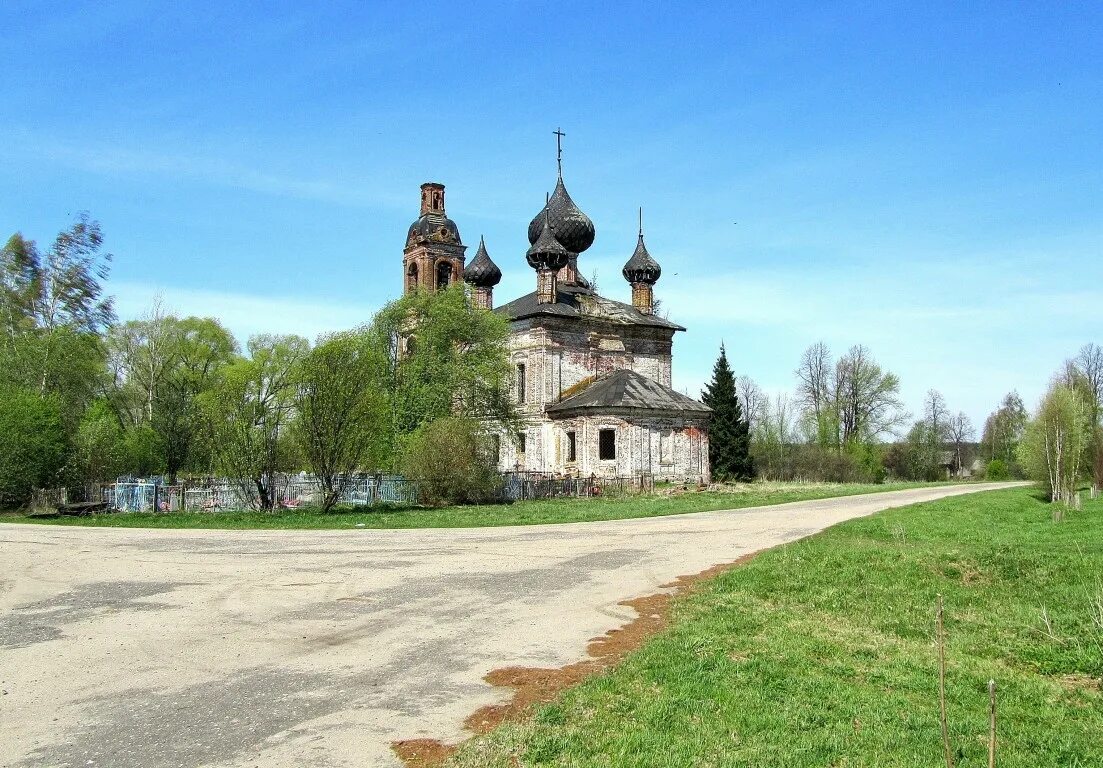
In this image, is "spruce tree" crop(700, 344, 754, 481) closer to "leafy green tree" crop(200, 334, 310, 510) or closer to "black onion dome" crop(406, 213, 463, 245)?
"black onion dome" crop(406, 213, 463, 245)

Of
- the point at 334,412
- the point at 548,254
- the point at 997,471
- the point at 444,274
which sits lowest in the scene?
the point at 997,471

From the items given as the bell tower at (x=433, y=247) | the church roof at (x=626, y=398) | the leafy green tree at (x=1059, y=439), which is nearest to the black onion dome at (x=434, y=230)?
the bell tower at (x=433, y=247)

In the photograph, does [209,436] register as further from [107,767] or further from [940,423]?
[940,423]

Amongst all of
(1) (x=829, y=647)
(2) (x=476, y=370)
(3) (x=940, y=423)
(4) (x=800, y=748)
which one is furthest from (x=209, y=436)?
(3) (x=940, y=423)

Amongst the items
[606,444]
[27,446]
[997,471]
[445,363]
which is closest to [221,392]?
[27,446]

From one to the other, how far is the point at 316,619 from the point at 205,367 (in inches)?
1934

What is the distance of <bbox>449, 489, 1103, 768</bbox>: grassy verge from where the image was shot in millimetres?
5996

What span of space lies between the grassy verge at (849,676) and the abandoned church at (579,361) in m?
28.5

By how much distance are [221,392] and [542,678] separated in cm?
2404

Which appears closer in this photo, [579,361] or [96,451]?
[96,451]

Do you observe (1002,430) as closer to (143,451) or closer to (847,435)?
(847,435)

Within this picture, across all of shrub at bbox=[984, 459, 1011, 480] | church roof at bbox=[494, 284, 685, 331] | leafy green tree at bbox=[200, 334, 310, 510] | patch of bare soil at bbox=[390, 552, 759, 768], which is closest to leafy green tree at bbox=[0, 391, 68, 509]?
leafy green tree at bbox=[200, 334, 310, 510]

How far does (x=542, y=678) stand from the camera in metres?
7.96

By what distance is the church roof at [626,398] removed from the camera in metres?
42.3
